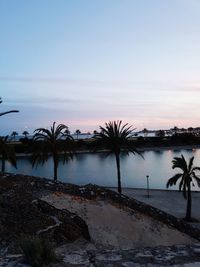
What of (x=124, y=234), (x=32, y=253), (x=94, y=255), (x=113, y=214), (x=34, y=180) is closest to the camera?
(x=32, y=253)

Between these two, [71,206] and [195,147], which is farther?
[195,147]

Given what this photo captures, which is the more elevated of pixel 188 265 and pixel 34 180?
pixel 34 180

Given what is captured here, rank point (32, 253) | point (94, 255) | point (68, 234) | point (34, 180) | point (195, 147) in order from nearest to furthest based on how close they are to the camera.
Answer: point (32, 253), point (94, 255), point (68, 234), point (34, 180), point (195, 147)

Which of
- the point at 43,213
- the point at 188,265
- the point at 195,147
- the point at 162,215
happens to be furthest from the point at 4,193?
the point at 195,147

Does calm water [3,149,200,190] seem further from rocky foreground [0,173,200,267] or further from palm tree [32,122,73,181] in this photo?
rocky foreground [0,173,200,267]

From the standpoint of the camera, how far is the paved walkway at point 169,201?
3402cm

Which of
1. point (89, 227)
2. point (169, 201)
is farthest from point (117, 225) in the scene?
point (169, 201)

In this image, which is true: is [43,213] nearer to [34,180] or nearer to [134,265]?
[34,180]

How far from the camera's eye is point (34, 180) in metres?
9.56

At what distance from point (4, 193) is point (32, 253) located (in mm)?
3690

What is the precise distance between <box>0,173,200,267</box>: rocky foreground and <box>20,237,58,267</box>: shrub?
119mm

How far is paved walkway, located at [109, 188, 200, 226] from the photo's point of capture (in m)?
34.0

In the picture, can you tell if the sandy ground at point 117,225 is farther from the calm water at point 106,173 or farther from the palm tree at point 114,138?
the calm water at point 106,173

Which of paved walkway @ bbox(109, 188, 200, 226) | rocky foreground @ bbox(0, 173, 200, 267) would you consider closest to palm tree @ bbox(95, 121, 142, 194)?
paved walkway @ bbox(109, 188, 200, 226)
